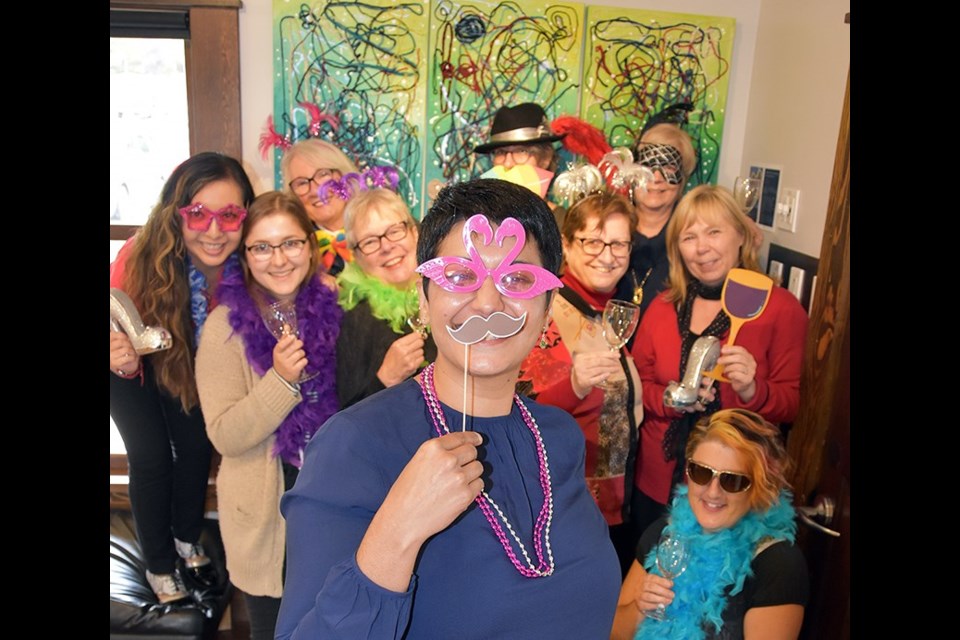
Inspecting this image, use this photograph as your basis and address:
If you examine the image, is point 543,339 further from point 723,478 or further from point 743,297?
point 743,297

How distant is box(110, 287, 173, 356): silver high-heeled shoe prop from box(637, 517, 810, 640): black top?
1.54 m

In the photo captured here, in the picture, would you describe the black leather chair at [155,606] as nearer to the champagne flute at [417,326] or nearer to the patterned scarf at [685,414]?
the champagne flute at [417,326]

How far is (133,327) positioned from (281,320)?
40cm

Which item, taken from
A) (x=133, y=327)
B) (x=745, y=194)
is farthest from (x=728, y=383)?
(x=133, y=327)

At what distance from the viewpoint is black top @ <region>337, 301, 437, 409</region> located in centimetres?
194

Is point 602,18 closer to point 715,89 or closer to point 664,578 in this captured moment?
point 715,89

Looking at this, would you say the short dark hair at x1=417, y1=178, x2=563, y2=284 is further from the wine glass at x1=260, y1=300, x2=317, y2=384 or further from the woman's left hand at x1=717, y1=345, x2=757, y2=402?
the woman's left hand at x1=717, y1=345, x2=757, y2=402

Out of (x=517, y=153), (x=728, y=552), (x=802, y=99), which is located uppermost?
(x=802, y=99)

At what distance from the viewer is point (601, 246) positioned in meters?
2.15

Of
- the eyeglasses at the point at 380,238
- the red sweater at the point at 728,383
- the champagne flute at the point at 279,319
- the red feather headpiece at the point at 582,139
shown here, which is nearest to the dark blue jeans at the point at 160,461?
the champagne flute at the point at 279,319

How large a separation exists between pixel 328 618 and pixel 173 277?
151 cm

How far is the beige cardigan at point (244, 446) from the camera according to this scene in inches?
71.6

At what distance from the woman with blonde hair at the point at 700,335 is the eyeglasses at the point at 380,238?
33.3 inches
